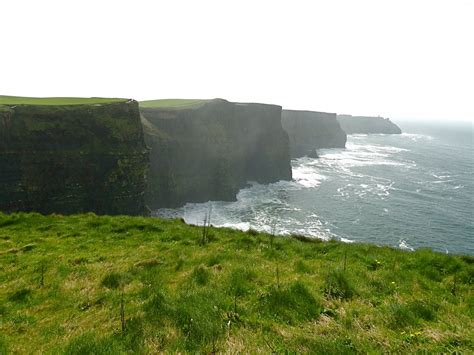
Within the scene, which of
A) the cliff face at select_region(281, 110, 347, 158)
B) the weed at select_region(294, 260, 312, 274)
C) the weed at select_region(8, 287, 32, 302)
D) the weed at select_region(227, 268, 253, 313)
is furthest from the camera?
the cliff face at select_region(281, 110, 347, 158)

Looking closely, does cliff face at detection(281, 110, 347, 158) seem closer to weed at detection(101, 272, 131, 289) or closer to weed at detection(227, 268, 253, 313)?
weed at detection(227, 268, 253, 313)

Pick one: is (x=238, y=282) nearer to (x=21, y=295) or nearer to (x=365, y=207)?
(x=21, y=295)

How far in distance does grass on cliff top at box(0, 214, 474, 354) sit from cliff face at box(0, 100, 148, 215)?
1335 inches

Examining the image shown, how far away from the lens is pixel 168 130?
76.6 m

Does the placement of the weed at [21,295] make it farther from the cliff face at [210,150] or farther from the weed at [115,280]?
the cliff face at [210,150]

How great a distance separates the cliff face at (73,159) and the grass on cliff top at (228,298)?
33917 mm

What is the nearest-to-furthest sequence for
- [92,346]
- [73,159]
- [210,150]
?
1. [92,346]
2. [73,159]
3. [210,150]

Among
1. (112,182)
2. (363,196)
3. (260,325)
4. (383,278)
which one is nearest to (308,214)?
(363,196)

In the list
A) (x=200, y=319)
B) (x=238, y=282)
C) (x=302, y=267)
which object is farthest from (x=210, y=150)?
(x=200, y=319)

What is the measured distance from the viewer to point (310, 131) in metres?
164

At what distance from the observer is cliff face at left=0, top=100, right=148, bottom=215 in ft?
144

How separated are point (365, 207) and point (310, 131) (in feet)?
328

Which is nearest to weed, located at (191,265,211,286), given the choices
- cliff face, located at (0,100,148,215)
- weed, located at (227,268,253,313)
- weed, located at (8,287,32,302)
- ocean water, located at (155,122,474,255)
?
weed, located at (227,268,253,313)

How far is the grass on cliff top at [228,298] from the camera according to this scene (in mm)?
6355
